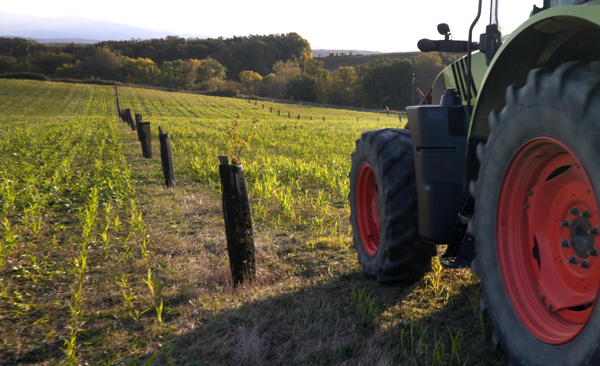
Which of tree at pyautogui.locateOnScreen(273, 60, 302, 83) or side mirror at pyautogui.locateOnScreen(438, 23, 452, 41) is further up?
tree at pyautogui.locateOnScreen(273, 60, 302, 83)

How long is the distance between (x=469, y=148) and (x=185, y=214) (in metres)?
4.40

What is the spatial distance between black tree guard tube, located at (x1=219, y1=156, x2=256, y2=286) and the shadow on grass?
0.45 meters

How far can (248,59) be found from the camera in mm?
126938

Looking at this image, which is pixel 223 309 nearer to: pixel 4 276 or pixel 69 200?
pixel 4 276

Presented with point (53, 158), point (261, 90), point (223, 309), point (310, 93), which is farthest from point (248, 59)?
point (223, 309)

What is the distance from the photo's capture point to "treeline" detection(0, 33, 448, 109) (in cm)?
7231

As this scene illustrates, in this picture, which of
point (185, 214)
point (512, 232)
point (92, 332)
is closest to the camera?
point (512, 232)

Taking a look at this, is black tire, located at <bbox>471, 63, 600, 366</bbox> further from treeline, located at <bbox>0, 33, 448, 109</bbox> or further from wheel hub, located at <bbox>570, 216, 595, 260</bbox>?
treeline, located at <bbox>0, 33, 448, 109</bbox>

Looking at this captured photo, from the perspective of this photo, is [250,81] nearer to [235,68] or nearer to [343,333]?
[235,68]

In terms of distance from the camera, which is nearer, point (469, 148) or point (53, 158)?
point (469, 148)

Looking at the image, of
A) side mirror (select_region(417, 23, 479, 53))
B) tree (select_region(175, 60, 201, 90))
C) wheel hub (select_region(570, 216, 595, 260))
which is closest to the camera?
wheel hub (select_region(570, 216, 595, 260))

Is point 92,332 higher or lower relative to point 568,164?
lower

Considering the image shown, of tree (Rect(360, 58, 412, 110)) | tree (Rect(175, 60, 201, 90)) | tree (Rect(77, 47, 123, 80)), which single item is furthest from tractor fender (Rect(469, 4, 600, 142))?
tree (Rect(77, 47, 123, 80))

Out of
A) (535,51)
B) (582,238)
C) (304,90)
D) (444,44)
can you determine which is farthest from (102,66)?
(582,238)
